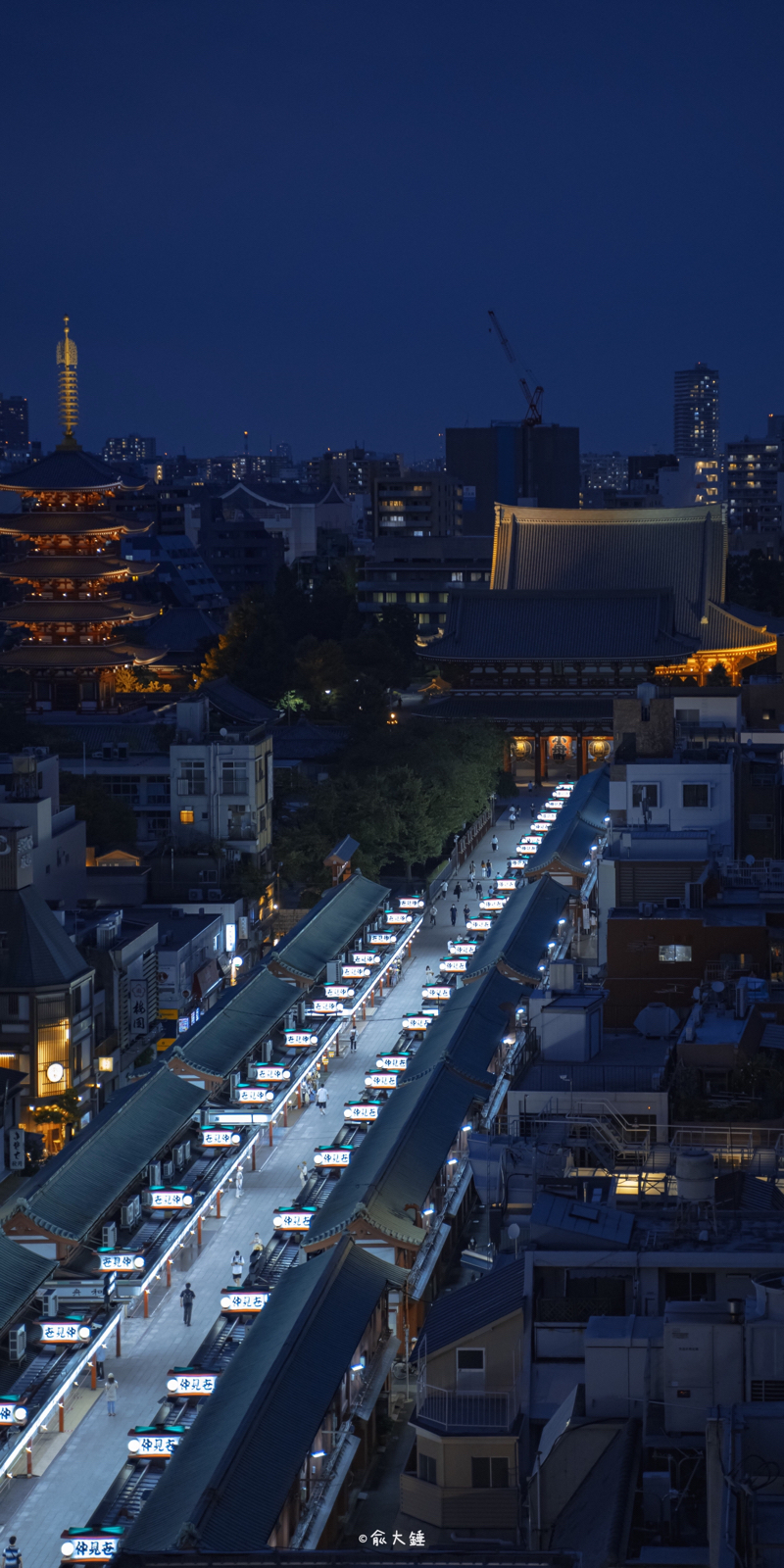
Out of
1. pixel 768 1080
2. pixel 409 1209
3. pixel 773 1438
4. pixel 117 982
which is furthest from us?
pixel 117 982

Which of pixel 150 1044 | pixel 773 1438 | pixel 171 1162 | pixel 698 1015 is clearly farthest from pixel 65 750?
pixel 773 1438

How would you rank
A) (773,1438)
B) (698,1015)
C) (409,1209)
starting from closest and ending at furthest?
(773,1438) → (698,1015) → (409,1209)

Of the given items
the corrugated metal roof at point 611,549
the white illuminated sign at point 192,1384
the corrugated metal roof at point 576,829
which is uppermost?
the corrugated metal roof at point 611,549

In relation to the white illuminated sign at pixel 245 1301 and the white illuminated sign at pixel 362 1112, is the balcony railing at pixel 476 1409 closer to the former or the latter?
the white illuminated sign at pixel 245 1301

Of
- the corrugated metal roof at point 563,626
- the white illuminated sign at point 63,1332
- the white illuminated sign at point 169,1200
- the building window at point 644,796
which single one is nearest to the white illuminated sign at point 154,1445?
the white illuminated sign at point 63,1332

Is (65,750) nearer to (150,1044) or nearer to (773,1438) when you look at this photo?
(150,1044)

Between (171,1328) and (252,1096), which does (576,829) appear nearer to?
(252,1096)

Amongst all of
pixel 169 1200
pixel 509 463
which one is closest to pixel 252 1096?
pixel 169 1200
